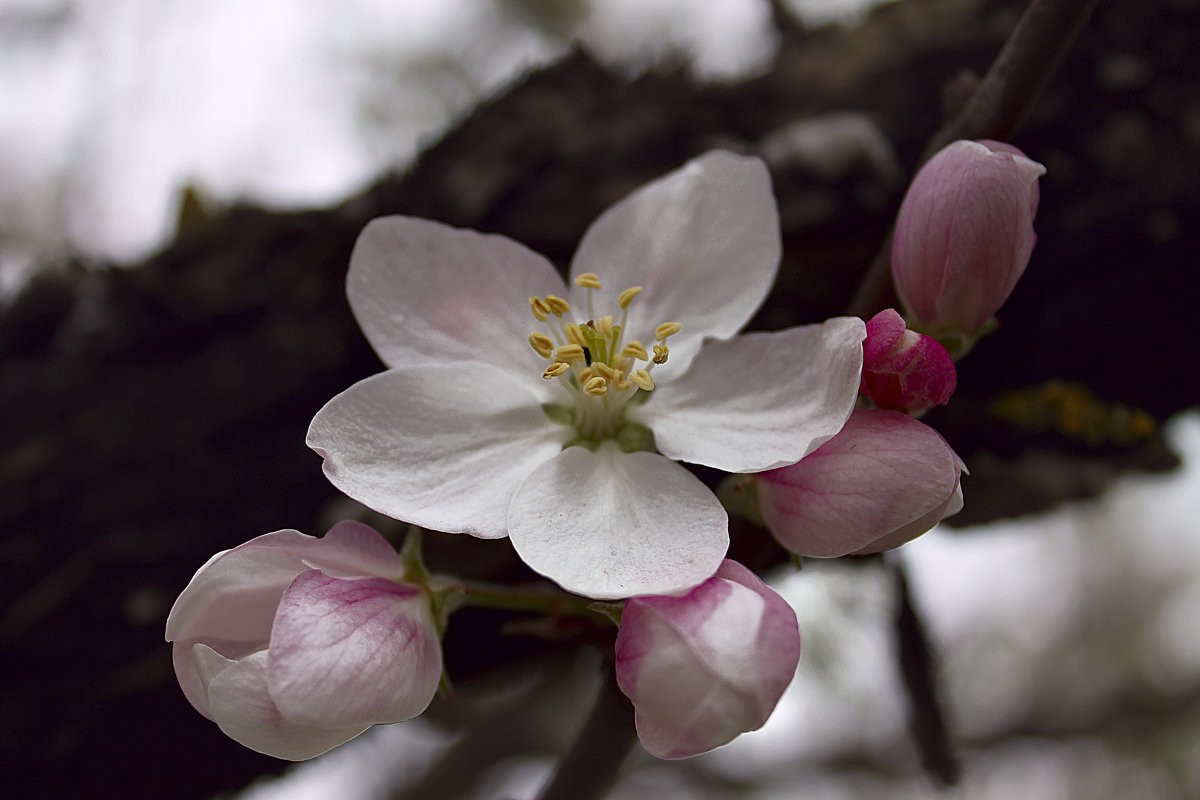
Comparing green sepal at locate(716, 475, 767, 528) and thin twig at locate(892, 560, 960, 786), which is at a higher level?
green sepal at locate(716, 475, 767, 528)

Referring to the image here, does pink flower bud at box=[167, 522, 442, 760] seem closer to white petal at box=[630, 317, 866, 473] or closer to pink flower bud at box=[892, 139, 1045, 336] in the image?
white petal at box=[630, 317, 866, 473]

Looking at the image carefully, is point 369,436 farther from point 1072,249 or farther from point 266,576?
point 1072,249

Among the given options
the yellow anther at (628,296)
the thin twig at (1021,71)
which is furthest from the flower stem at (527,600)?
the thin twig at (1021,71)

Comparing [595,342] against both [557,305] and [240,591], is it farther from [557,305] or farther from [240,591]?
[240,591]

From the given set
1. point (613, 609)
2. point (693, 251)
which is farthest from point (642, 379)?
point (613, 609)

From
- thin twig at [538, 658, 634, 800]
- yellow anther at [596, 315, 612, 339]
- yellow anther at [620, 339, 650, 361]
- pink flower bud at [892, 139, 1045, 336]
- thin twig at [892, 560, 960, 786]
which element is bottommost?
thin twig at [892, 560, 960, 786]

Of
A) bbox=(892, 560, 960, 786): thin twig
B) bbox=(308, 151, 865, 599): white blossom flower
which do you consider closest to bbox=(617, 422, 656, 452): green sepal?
bbox=(308, 151, 865, 599): white blossom flower
